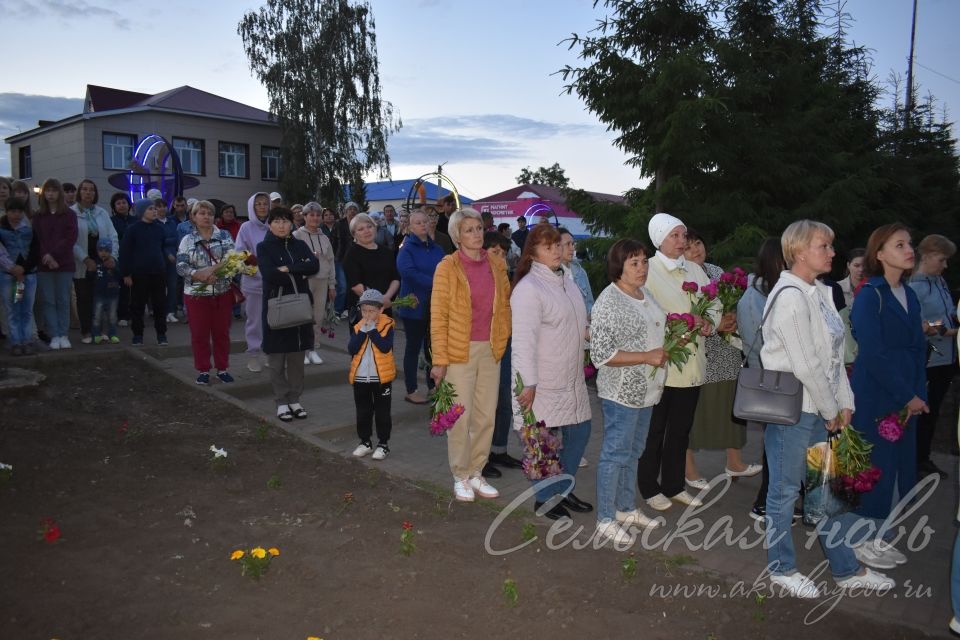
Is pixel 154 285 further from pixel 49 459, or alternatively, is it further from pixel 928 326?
pixel 928 326

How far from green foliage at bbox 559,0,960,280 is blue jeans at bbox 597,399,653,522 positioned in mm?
7083

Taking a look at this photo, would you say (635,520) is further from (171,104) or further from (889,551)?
(171,104)

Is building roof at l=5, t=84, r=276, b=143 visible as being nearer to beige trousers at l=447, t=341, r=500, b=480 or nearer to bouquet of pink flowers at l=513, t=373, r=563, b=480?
beige trousers at l=447, t=341, r=500, b=480

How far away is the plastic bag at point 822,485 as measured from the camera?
3926mm

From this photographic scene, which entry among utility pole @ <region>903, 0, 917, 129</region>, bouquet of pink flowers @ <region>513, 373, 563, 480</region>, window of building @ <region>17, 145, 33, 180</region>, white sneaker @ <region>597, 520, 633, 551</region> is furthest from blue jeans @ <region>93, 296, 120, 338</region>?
window of building @ <region>17, 145, 33, 180</region>

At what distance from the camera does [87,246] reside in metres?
9.45

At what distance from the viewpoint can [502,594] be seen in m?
3.97

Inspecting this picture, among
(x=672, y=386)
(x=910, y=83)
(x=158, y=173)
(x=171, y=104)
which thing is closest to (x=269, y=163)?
(x=171, y=104)

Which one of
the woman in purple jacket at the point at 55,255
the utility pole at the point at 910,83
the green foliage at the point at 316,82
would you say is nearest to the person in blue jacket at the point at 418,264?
the woman in purple jacket at the point at 55,255

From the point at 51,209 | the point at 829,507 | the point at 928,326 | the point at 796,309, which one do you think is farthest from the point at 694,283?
the point at 51,209

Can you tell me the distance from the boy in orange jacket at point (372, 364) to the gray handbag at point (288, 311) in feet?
2.96

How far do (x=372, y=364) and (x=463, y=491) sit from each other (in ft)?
4.65

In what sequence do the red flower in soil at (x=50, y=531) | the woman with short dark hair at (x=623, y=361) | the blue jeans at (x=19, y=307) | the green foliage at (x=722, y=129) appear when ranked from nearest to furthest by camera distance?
1. the red flower in soil at (x=50, y=531)
2. the woman with short dark hair at (x=623, y=361)
3. the blue jeans at (x=19, y=307)
4. the green foliage at (x=722, y=129)

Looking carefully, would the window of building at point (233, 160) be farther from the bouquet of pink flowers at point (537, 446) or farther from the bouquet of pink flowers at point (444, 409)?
the bouquet of pink flowers at point (537, 446)
